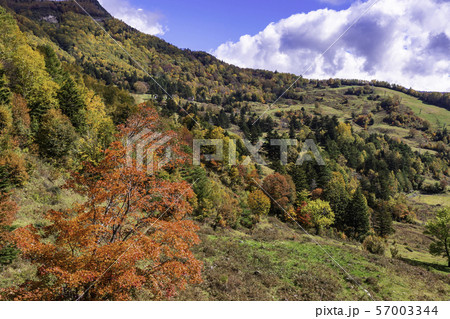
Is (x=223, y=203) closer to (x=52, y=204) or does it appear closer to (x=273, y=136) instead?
(x=52, y=204)

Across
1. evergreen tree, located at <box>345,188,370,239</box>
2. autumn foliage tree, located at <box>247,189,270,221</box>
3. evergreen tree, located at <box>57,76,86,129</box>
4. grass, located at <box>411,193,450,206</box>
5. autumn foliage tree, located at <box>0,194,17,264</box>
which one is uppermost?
evergreen tree, located at <box>57,76,86,129</box>

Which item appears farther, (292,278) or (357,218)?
(357,218)

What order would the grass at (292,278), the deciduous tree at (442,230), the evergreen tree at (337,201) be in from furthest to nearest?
1. the evergreen tree at (337,201)
2. the deciduous tree at (442,230)
3. the grass at (292,278)

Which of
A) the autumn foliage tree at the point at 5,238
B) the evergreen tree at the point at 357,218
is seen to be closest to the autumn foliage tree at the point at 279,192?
the evergreen tree at the point at 357,218

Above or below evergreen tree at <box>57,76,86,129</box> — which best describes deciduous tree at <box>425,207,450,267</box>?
below

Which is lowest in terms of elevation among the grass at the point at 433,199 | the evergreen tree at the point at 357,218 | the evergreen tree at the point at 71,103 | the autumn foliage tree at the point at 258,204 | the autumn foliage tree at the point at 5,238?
the grass at the point at 433,199

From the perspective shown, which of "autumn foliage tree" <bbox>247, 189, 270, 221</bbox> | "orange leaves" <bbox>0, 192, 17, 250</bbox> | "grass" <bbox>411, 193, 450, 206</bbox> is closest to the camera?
"orange leaves" <bbox>0, 192, 17, 250</bbox>

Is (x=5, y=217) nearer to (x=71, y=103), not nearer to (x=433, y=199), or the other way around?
(x=71, y=103)

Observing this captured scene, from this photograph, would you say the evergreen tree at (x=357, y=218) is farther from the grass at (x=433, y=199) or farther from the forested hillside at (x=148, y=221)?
the grass at (x=433, y=199)

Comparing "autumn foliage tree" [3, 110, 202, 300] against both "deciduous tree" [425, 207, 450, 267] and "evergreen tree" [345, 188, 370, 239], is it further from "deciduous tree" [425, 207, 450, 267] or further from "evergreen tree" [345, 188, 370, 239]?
"evergreen tree" [345, 188, 370, 239]

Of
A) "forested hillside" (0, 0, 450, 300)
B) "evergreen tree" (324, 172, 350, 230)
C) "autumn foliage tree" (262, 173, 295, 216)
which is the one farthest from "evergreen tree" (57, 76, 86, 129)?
"evergreen tree" (324, 172, 350, 230)

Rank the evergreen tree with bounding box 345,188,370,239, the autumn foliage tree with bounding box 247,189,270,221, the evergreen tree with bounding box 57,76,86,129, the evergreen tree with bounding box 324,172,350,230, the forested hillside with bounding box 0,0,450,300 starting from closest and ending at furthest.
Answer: the forested hillside with bounding box 0,0,450,300
the evergreen tree with bounding box 57,76,86,129
the autumn foliage tree with bounding box 247,189,270,221
the evergreen tree with bounding box 345,188,370,239
the evergreen tree with bounding box 324,172,350,230

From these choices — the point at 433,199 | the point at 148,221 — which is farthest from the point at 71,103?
the point at 433,199
